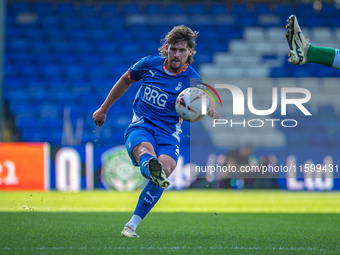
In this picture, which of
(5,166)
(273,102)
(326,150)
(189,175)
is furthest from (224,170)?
(5,166)

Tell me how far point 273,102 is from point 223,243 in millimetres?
10811

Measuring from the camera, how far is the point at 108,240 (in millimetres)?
3918

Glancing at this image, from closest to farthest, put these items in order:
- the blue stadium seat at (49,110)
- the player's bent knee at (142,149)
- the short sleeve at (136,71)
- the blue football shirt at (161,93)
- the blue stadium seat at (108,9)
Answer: the player's bent knee at (142,149) → the blue football shirt at (161,93) → the short sleeve at (136,71) → the blue stadium seat at (49,110) → the blue stadium seat at (108,9)

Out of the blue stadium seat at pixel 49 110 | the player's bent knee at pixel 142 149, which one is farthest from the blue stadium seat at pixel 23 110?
the player's bent knee at pixel 142 149

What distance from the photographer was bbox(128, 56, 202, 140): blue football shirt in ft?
14.5

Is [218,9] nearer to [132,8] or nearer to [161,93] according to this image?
[132,8]

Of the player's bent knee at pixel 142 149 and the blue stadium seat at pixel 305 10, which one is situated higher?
the blue stadium seat at pixel 305 10

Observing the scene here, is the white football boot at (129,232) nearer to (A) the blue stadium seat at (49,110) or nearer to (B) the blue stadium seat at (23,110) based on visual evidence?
(A) the blue stadium seat at (49,110)

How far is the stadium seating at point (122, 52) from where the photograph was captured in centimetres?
1379

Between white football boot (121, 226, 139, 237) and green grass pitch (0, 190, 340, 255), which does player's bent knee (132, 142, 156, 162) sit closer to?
white football boot (121, 226, 139, 237)

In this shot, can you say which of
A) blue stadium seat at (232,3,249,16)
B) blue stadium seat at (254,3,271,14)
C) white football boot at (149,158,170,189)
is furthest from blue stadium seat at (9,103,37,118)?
white football boot at (149,158,170,189)

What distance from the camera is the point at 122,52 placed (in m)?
15.5

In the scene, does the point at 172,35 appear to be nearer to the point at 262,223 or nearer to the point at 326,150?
the point at 262,223

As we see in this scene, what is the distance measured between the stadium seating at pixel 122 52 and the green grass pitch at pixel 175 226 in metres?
4.84
